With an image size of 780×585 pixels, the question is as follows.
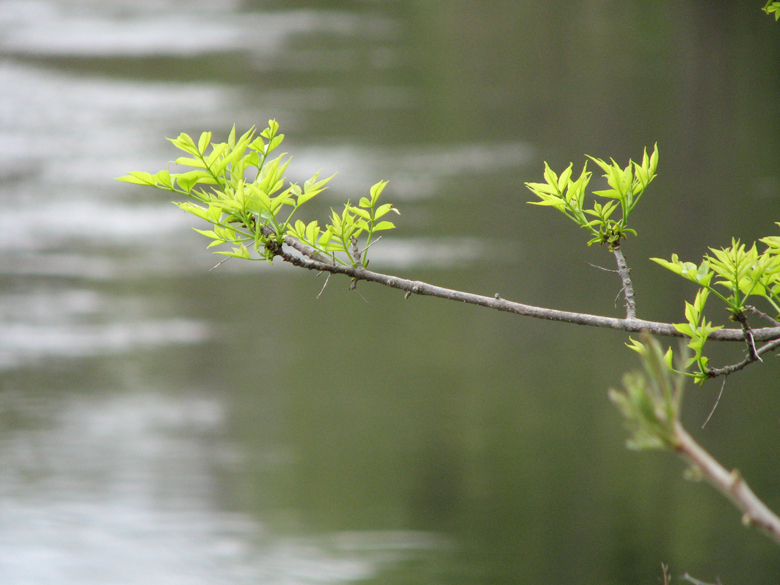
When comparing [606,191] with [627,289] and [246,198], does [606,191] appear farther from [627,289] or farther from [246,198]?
A: [246,198]

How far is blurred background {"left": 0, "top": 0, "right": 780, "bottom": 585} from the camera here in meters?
2.21

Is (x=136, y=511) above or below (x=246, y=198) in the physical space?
below

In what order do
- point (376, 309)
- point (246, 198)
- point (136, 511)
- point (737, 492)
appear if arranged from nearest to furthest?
point (737, 492), point (246, 198), point (136, 511), point (376, 309)

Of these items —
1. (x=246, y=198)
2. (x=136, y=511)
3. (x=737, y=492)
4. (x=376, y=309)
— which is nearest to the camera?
(x=737, y=492)

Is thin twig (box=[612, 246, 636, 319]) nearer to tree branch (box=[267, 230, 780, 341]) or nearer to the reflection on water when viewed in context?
tree branch (box=[267, 230, 780, 341])

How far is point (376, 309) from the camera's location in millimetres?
3396

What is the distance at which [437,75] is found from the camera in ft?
16.0

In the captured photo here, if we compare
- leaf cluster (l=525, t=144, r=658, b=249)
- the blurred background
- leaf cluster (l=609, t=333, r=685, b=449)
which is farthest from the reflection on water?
leaf cluster (l=609, t=333, r=685, b=449)

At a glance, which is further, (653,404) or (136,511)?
(136,511)

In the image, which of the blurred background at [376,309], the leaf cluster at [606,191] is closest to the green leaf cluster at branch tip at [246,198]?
the leaf cluster at [606,191]

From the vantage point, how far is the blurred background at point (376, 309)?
2.21 meters

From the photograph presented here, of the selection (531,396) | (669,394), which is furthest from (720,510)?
(669,394)

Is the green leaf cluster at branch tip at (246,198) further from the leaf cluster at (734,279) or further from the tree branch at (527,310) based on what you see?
the leaf cluster at (734,279)

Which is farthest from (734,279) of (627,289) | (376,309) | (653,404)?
(376,309)
